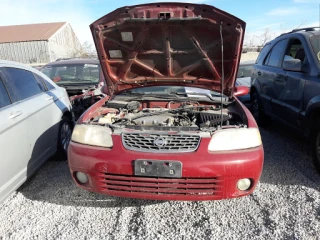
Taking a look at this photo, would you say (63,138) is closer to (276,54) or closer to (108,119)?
(108,119)

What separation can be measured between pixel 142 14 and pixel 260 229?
2397mm

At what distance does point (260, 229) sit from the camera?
2.35 m

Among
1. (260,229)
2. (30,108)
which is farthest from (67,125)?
(260,229)

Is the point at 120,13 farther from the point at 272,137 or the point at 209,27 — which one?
the point at 272,137

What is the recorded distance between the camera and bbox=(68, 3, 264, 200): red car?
7.66 feet

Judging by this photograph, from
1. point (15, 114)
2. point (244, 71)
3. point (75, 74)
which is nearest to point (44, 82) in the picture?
point (15, 114)

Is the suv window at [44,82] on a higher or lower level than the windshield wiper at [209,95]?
higher

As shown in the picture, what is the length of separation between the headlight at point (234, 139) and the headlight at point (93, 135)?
94 cm

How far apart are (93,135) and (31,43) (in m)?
33.0

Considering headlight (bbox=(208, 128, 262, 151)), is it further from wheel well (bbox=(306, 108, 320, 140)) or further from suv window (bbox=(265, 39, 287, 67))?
suv window (bbox=(265, 39, 287, 67))

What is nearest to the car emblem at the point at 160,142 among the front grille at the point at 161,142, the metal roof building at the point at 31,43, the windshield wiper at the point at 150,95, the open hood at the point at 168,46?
the front grille at the point at 161,142

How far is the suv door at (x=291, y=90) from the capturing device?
365cm

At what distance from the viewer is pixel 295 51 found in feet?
13.4

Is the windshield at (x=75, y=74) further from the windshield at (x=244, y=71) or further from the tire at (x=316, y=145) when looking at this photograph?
the windshield at (x=244, y=71)
